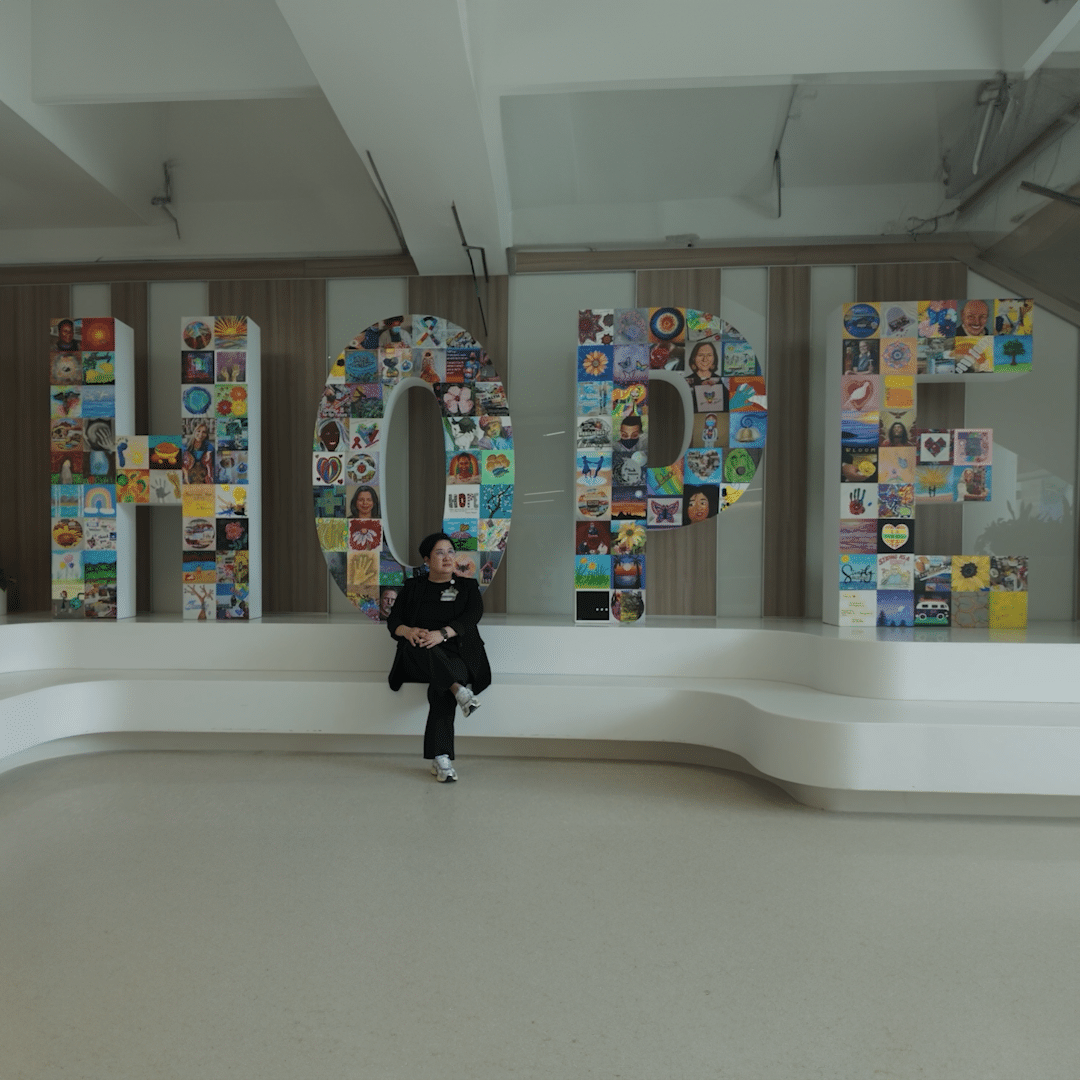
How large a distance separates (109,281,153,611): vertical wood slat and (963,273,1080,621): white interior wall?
18.3 feet

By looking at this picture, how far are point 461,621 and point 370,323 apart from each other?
2.42 metres

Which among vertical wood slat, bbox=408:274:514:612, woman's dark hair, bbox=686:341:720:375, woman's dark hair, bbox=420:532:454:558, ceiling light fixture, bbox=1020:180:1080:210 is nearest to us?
ceiling light fixture, bbox=1020:180:1080:210

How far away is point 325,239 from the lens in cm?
538

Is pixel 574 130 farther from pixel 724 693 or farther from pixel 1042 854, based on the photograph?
pixel 1042 854

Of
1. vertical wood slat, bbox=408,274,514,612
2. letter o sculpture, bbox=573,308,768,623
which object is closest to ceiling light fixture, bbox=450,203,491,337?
vertical wood slat, bbox=408,274,514,612

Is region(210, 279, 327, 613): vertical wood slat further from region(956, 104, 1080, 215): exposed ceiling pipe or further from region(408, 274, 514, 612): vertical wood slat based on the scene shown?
region(956, 104, 1080, 215): exposed ceiling pipe

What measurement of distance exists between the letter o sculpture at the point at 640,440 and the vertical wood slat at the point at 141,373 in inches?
123

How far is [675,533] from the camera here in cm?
538

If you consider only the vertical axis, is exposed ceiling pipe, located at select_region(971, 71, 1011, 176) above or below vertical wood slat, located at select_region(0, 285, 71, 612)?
above

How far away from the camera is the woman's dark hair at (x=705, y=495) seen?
15.8ft

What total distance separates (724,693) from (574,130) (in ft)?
9.73

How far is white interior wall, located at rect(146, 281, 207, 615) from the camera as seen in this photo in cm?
562

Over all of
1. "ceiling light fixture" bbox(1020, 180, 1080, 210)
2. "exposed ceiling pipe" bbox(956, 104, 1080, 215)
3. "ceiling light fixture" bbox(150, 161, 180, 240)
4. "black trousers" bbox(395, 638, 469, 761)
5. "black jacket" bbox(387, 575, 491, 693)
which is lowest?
Answer: "black trousers" bbox(395, 638, 469, 761)

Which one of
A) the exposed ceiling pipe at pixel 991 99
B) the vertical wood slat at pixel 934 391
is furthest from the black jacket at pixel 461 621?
the exposed ceiling pipe at pixel 991 99
